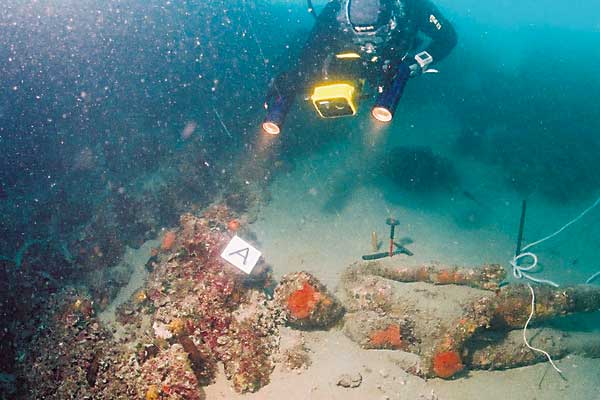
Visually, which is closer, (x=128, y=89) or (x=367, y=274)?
(x=367, y=274)

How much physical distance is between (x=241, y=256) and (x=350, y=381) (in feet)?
7.76

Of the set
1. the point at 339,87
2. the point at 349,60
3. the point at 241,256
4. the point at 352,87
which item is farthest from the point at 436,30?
the point at 241,256

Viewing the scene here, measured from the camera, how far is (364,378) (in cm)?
484

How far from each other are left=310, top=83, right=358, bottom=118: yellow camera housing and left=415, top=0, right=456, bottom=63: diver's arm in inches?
127

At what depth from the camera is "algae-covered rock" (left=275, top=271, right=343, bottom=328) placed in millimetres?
5414

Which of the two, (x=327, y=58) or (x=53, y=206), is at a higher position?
(x=327, y=58)

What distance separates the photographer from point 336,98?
4340mm

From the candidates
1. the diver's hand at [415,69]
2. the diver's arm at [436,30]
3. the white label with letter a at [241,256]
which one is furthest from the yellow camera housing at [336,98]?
the diver's arm at [436,30]

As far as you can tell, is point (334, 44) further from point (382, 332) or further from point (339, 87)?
point (382, 332)

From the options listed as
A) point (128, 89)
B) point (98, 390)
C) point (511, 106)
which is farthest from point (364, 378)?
point (128, 89)

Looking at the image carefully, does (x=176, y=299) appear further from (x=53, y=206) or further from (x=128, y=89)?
(x=128, y=89)

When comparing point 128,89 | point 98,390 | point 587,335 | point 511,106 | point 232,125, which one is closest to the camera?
point 98,390

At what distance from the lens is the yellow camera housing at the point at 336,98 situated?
4.33m

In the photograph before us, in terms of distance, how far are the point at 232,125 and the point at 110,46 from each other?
11428 millimetres
